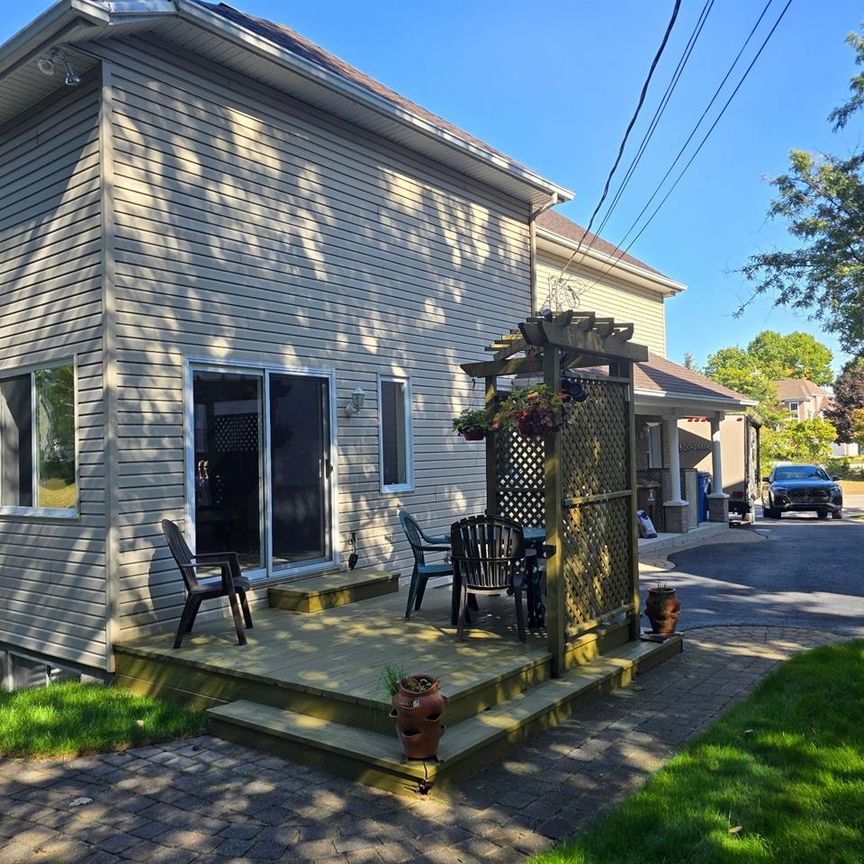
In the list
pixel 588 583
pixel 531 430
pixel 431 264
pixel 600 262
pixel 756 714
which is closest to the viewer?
pixel 756 714

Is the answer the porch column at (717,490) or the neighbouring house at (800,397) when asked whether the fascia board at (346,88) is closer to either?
the porch column at (717,490)

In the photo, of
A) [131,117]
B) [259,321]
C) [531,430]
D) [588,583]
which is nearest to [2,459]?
[259,321]

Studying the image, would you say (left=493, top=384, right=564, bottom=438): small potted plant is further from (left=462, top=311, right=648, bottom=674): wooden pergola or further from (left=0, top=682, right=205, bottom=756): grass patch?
(left=0, top=682, right=205, bottom=756): grass patch

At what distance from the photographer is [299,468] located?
279 inches

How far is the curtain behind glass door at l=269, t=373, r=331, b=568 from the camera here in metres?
6.84

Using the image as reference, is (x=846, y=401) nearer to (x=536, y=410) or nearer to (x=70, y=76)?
(x=536, y=410)

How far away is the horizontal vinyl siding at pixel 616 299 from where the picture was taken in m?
13.1

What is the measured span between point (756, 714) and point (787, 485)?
16.1 m

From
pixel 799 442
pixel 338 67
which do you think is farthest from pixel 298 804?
pixel 799 442

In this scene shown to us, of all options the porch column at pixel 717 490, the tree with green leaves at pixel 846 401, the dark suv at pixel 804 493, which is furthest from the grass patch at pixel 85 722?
the tree with green leaves at pixel 846 401

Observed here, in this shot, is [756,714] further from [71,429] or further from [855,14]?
[855,14]

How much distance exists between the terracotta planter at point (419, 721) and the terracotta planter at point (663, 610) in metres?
3.12

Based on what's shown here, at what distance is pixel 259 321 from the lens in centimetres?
668

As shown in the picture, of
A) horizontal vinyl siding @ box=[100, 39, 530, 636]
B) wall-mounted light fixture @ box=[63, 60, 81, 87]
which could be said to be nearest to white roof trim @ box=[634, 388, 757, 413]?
horizontal vinyl siding @ box=[100, 39, 530, 636]
